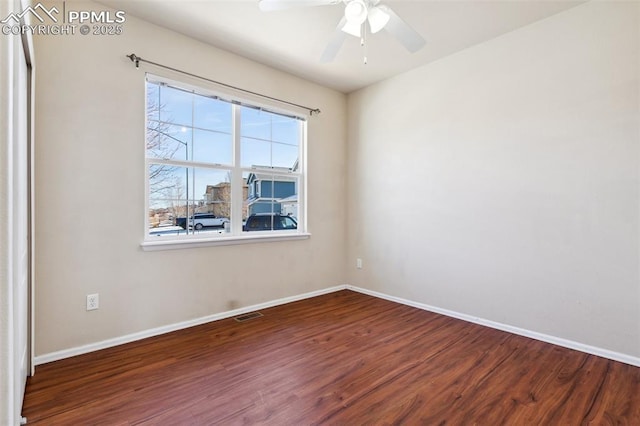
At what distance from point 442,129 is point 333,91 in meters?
1.59

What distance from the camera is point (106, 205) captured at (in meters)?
2.54

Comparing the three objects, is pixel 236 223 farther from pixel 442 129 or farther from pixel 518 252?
pixel 518 252

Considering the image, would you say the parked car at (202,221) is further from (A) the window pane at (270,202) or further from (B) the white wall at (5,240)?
(B) the white wall at (5,240)

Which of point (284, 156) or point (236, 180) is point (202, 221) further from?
point (284, 156)

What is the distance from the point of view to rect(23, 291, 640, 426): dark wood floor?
1.74 meters

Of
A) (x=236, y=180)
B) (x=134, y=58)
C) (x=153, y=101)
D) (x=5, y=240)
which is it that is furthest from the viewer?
(x=236, y=180)

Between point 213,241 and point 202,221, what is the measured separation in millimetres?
236

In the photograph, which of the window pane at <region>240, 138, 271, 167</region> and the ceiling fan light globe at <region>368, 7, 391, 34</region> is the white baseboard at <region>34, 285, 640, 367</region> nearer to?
the window pane at <region>240, 138, 271, 167</region>

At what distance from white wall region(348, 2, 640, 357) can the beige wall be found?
6.31 feet

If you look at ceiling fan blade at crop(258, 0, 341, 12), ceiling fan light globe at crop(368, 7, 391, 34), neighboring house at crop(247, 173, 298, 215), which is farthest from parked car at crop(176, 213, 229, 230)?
ceiling fan light globe at crop(368, 7, 391, 34)

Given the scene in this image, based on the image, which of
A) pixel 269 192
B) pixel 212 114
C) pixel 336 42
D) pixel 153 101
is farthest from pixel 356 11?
pixel 269 192

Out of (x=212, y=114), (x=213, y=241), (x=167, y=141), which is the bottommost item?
(x=213, y=241)

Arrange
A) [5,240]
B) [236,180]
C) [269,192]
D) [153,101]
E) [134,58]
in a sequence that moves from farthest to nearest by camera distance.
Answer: [269,192] → [236,180] → [153,101] → [134,58] → [5,240]

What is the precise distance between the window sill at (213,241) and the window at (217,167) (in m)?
0.04
